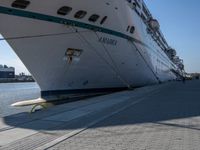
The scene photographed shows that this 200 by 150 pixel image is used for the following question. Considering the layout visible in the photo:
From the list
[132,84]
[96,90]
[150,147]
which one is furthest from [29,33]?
[132,84]

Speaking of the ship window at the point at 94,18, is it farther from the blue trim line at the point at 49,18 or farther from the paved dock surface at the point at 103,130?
the paved dock surface at the point at 103,130

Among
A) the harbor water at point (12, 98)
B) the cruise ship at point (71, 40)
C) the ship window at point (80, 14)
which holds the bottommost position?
the harbor water at point (12, 98)

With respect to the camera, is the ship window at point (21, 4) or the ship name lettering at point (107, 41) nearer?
the ship window at point (21, 4)

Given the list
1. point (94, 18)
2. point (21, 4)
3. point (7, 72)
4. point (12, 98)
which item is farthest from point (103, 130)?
point (7, 72)

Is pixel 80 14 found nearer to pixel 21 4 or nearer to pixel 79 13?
pixel 79 13

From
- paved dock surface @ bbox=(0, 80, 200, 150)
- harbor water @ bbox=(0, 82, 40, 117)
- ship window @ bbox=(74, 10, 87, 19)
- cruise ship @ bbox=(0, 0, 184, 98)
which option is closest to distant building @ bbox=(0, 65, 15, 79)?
harbor water @ bbox=(0, 82, 40, 117)

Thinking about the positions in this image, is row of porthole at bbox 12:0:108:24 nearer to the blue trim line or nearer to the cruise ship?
the cruise ship

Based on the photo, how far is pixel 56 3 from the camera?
14445 mm

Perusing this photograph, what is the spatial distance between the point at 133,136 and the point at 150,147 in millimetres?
999

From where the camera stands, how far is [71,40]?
16.0 m

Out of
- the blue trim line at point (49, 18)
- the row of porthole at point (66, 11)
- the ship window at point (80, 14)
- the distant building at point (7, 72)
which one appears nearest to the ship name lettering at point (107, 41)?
the blue trim line at point (49, 18)

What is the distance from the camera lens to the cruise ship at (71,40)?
46.2 ft

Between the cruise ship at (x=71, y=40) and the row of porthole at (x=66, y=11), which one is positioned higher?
the row of porthole at (x=66, y=11)

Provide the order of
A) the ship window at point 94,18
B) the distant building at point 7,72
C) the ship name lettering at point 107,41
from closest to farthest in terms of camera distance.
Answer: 1. the ship window at point 94,18
2. the ship name lettering at point 107,41
3. the distant building at point 7,72
